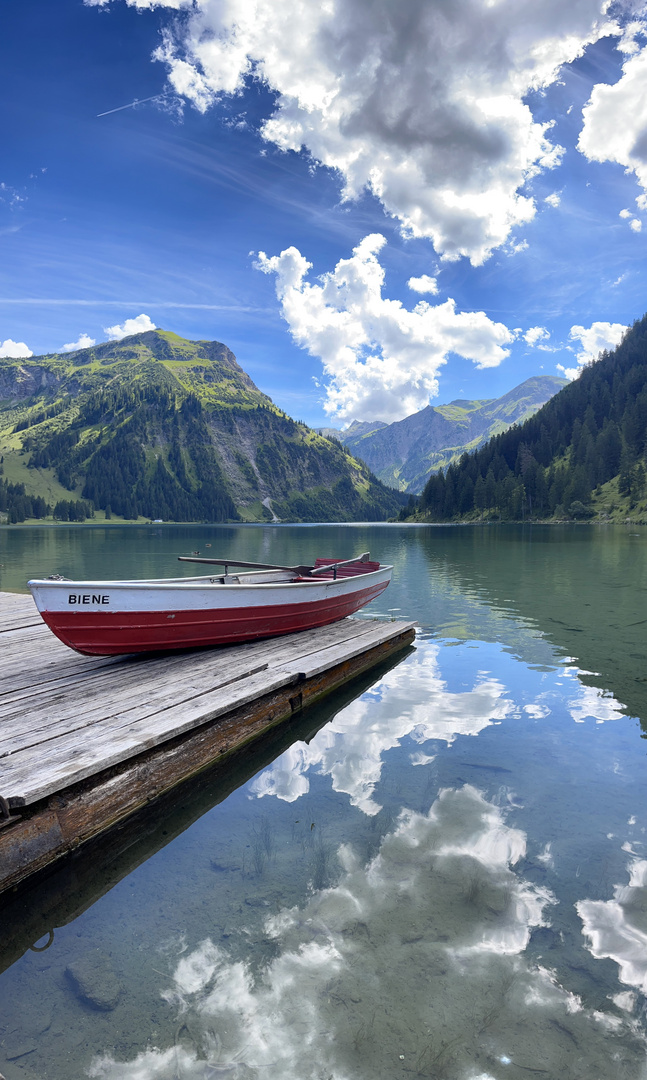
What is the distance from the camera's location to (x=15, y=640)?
14.2 metres

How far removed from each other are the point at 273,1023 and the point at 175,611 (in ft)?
28.7

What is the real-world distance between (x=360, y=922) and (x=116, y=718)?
16.9 ft

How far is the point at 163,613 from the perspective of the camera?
12.1 metres

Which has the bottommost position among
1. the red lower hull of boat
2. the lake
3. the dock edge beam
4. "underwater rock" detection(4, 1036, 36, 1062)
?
the lake

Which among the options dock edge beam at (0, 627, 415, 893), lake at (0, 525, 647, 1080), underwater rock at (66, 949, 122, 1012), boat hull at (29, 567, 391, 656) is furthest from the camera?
boat hull at (29, 567, 391, 656)

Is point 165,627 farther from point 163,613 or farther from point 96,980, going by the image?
point 96,980

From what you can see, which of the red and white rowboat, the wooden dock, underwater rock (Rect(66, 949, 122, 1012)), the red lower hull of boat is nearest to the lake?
underwater rock (Rect(66, 949, 122, 1012))

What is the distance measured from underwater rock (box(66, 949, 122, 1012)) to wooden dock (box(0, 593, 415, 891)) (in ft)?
4.72

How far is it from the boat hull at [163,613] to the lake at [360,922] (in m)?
3.57

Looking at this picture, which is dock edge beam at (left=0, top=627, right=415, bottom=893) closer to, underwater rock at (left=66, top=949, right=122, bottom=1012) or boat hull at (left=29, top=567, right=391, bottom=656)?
underwater rock at (left=66, top=949, right=122, bottom=1012)

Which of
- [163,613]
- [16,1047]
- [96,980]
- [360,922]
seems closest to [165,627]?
[163,613]

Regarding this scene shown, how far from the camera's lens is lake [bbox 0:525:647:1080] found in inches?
171

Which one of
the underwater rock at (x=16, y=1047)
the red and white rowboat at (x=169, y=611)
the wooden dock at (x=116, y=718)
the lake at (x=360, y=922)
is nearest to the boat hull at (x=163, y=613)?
the red and white rowboat at (x=169, y=611)

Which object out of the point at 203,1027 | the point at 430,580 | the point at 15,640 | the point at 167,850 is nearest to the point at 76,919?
the point at 167,850
